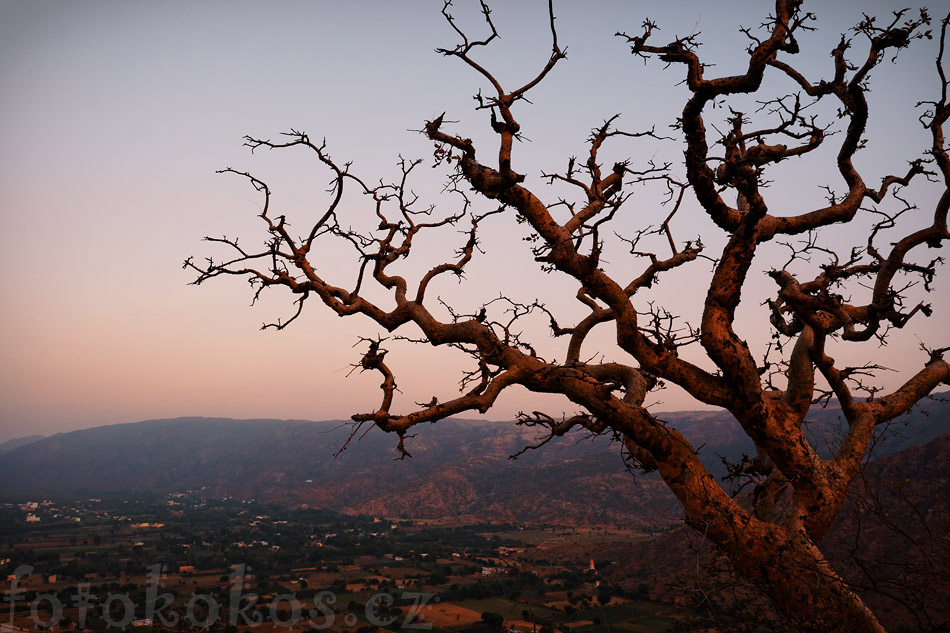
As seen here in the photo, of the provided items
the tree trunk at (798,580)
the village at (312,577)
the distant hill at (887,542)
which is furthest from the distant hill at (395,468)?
the tree trunk at (798,580)

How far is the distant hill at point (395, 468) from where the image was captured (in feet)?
239

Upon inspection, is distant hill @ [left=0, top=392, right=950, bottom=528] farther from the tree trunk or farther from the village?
the tree trunk

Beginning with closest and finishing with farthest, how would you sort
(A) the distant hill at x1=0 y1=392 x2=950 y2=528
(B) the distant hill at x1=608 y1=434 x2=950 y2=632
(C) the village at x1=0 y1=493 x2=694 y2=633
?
(B) the distant hill at x1=608 y1=434 x2=950 y2=632 < (C) the village at x1=0 y1=493 x2=694 y2=633 < (A) the distant hill at x1=0 y1=392 x2=950 y2=528

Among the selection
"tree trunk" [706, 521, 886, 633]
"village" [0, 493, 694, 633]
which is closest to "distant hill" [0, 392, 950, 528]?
"village" [0, 493, 694, 633]

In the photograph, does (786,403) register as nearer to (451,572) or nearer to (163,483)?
(451,572)

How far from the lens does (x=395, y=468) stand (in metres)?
112

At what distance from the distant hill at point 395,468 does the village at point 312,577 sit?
25.1ft

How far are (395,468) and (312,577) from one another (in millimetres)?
60423

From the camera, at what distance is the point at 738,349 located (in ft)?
18.5

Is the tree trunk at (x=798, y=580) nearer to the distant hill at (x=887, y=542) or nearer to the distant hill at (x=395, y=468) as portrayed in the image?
the distant hill at (x=887, y=542)

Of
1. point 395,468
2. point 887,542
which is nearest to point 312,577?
point 887,542

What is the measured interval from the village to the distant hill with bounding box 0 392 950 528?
7636 millimetres

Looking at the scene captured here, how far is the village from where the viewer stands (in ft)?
113

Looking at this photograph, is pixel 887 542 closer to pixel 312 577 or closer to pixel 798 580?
pixel 798 580
